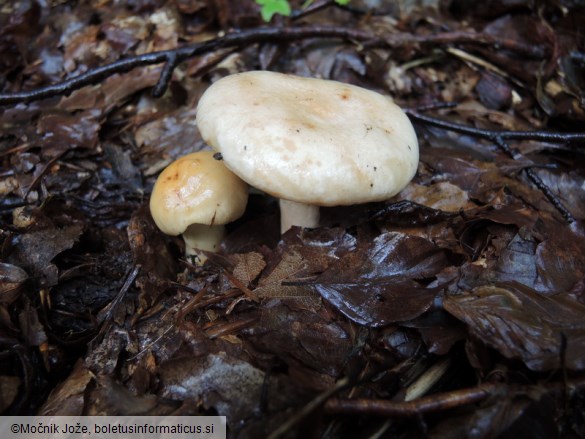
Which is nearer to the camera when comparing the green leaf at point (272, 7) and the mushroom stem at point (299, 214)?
the mushroom stem at point (299, 214)

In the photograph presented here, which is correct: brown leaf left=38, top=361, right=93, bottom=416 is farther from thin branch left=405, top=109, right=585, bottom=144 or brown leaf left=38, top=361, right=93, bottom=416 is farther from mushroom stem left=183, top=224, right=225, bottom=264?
thin branch left=405, top=109, right=585, bottom=144

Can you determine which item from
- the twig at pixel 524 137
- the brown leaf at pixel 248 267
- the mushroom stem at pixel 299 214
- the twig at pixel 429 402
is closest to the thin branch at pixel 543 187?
the twig at pixel 524 137

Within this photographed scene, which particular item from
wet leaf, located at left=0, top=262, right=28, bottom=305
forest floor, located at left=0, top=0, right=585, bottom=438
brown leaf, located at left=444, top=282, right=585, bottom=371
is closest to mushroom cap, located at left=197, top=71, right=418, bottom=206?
forest floor, located at left=0, top=0, right=585, bottom=438

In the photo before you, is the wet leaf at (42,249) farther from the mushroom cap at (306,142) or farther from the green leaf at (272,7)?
the green leaf at (272,7)

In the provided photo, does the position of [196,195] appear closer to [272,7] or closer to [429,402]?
[429,402]

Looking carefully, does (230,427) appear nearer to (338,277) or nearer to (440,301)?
(338,277)

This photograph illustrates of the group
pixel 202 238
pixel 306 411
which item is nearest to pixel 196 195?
pixel 202 238
